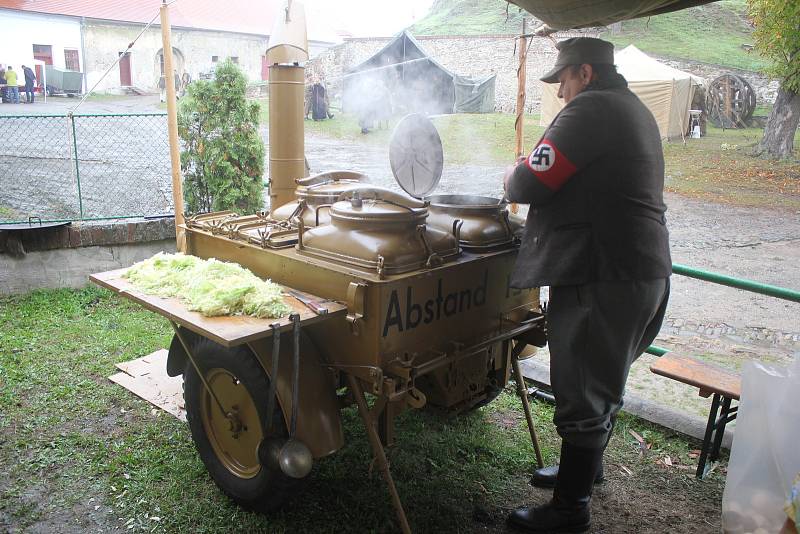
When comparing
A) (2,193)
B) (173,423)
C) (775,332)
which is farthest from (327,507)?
(2,193)

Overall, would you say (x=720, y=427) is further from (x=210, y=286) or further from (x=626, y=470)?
(x=210, y=286)

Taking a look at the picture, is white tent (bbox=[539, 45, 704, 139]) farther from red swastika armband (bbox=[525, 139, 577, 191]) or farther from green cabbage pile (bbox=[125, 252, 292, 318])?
green cabbage pile (bbox=[125, 252, 292, 318])

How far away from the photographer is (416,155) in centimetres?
338

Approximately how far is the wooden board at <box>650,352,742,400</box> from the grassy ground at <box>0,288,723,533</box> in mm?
566

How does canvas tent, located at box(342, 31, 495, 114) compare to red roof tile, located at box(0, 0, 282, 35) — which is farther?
red roof tile, located at box(0, 0, 282, 35)

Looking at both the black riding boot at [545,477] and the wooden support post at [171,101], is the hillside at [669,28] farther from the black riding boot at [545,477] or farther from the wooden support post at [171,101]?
the black riding boot at [545,477]

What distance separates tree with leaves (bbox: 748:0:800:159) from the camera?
38.7ft

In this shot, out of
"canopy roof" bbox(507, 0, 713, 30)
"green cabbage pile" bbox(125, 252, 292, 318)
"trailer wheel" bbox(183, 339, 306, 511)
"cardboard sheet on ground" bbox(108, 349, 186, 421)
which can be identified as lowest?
"cardboard sheet on ground" bbox(108, 349, 186, 421)

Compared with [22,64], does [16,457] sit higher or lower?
lower

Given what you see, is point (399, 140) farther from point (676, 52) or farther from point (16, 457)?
point (676, 52)

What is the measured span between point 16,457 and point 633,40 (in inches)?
Answer: 1232

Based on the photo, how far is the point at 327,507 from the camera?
3111 mm

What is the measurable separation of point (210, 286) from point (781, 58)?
54.5ft

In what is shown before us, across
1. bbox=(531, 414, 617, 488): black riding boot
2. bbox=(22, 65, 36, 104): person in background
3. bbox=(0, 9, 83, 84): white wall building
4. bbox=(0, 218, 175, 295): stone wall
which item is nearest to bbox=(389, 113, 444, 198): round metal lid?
bbox=(531, 414, 617, 488): black riding boot
